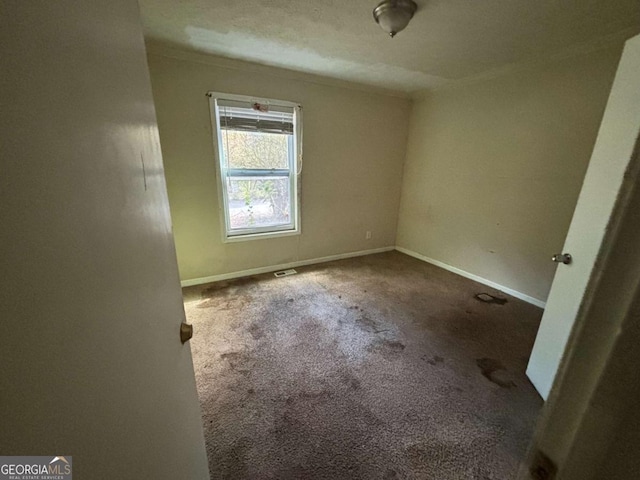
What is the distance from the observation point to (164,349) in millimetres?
605

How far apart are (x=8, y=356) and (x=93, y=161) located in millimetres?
271

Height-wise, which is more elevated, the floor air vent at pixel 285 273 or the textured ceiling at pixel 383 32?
the textured ceiling at pixel 383 32

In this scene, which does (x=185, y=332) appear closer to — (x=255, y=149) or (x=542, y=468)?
(x=542, y=468)

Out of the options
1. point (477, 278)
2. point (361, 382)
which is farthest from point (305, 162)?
point (477, 278)

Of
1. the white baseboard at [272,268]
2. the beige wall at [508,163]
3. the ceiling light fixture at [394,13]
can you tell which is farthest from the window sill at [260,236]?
the ceiling light fixture at [394,13]

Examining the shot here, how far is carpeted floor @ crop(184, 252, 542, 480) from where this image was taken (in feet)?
3.75

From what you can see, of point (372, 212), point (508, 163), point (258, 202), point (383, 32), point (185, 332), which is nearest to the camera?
point (185, 332)

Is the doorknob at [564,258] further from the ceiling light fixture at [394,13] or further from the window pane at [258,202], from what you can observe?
the window pane at [258,202]

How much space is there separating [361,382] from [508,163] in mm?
2664

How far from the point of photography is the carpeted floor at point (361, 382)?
1143 mm

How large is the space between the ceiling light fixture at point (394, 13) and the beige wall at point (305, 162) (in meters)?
1.41

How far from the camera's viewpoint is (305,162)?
3.05 metres

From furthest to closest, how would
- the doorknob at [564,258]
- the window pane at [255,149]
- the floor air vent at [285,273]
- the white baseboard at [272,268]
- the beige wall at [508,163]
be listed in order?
the floor air vent at [285,273]
the white baseboard at [272,268]
the window pane at [255,149]
the beige wall at [508,163]
the doorknob at [564,258]

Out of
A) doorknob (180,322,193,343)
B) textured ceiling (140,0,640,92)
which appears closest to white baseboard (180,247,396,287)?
doorknob (180,322,193,343)
